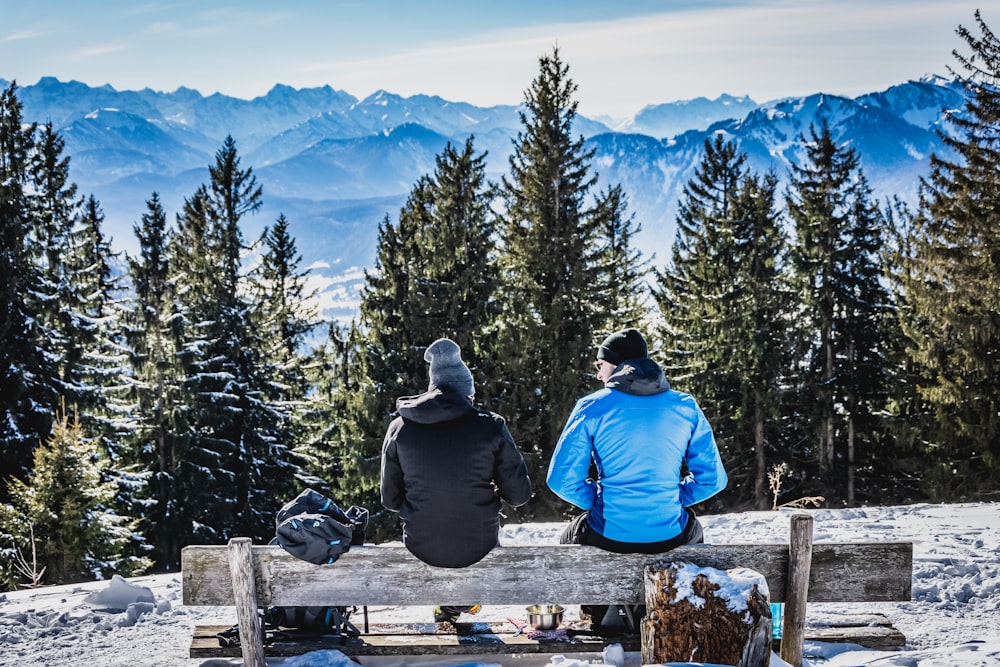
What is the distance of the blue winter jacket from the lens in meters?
4.49

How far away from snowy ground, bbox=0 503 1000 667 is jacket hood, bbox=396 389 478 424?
146 cm

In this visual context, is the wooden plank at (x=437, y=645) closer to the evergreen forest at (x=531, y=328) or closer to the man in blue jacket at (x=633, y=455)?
the man in blue jacket at (x=633, y=455)

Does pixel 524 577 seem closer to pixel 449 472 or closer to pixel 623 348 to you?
pixel 449 472

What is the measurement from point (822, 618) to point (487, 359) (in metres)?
17.5

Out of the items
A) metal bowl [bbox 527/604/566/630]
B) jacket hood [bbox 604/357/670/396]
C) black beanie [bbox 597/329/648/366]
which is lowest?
metal bowl [bbox 527/604/566/630]

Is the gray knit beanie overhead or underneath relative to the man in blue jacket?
overhead

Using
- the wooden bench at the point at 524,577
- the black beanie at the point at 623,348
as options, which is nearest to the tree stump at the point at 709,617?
the wooden bench at the point at 524,577

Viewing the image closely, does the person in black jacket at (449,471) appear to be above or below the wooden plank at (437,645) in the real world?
above

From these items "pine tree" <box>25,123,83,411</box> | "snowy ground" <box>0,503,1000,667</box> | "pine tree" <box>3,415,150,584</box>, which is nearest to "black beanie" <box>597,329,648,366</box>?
"snowy ground" <box>0,503,1000,667</box>

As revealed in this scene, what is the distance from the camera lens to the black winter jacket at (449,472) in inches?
173

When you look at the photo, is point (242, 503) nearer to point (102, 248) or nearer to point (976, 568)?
point (102, 248)

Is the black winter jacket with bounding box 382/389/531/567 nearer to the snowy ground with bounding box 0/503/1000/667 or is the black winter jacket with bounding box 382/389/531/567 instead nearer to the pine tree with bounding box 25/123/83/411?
the snowy ground with bounding box 0/503/1000/667

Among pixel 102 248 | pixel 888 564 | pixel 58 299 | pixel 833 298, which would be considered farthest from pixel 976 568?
pixel 102 248

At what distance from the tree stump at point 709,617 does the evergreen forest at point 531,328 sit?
17209 millimetres
